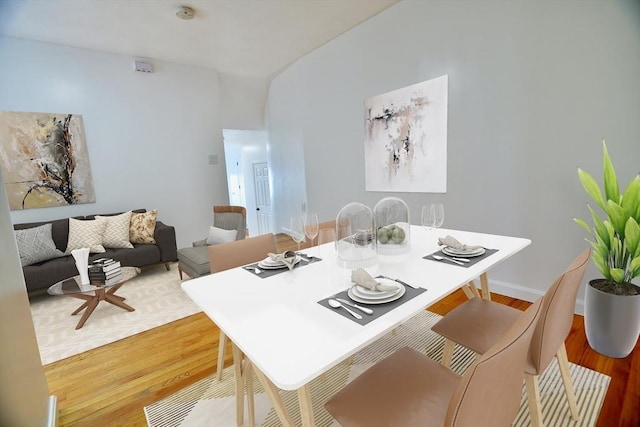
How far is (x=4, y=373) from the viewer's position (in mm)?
996

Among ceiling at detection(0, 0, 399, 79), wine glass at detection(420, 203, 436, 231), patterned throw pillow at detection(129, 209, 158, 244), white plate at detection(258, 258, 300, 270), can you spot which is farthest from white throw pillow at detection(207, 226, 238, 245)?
ceiling at detection(0, 0, 399, 79)

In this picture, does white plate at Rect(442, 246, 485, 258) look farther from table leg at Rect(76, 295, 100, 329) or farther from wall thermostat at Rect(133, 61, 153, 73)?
wall thermostat at Rect(133, 61, 153, 73)

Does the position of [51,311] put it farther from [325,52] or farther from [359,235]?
[325,52]

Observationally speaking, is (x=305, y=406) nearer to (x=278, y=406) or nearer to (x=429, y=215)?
(x=278, y=406)

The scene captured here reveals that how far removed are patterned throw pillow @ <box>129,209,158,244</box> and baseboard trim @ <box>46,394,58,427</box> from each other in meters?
2.35

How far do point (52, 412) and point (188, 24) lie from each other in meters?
3.60

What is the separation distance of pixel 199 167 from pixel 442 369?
4.64 m

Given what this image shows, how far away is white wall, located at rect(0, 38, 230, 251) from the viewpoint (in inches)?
141

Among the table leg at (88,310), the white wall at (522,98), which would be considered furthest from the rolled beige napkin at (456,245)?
the table leg at (88,310)

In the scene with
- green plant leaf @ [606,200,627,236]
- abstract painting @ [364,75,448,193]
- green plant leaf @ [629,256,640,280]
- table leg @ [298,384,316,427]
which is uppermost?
abstract painting @ [364,75,448,193]

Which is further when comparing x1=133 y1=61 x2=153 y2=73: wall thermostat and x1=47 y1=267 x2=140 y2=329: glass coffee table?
x1=133 y1=61 x2=153 y2=73: wall thermostat

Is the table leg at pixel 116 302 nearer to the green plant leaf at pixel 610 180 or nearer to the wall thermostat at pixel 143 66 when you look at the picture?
the wall thermostat at pixel 143 66

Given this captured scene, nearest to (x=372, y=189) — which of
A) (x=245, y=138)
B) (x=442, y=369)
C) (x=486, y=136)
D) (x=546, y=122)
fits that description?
(x=486, y=136)

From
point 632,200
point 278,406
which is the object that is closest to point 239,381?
point 278,406
